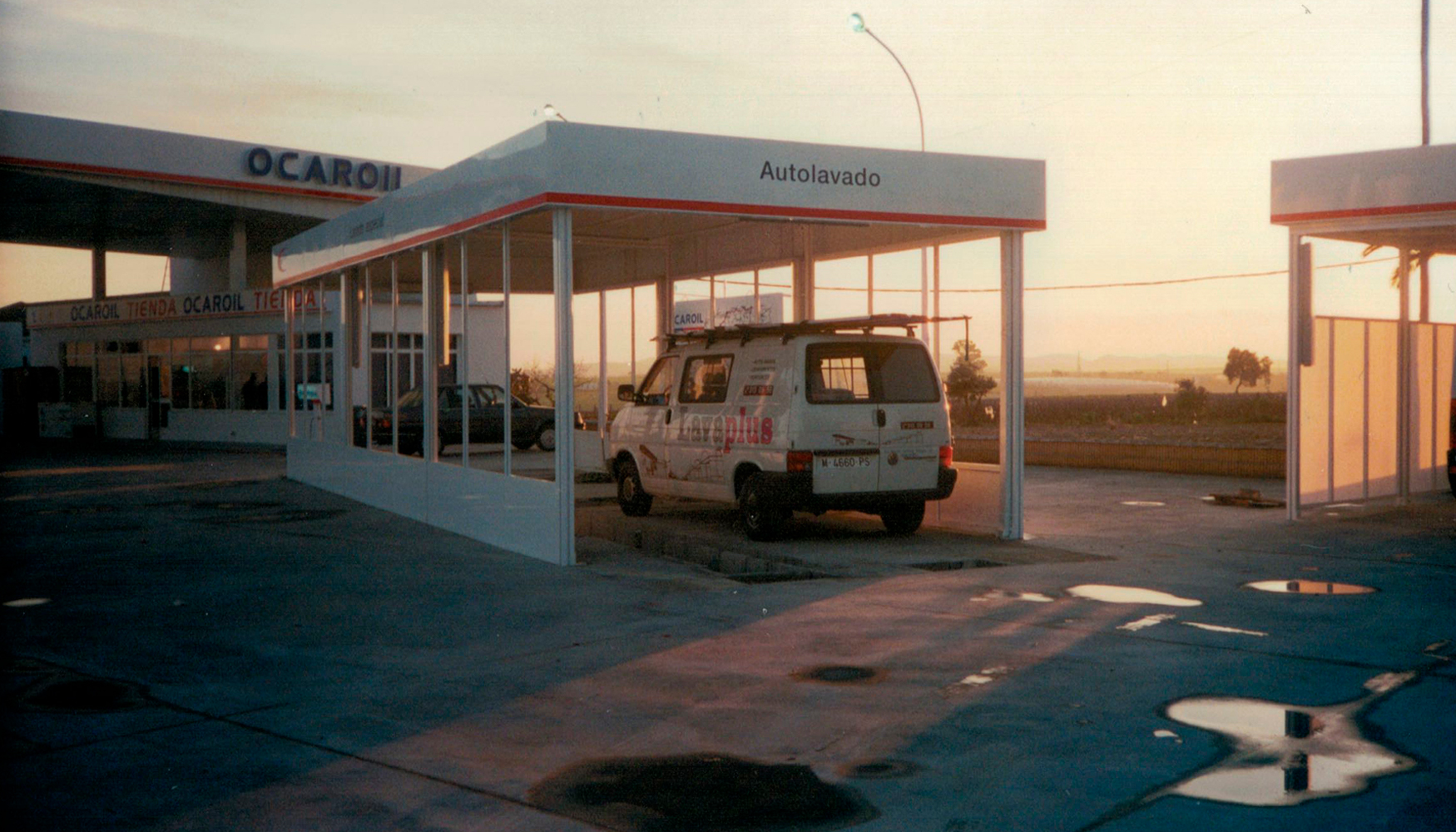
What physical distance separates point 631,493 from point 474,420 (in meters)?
12.1

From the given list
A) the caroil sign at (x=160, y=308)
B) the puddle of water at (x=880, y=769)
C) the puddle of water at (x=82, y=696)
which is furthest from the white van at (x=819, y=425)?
the caroil sign at (x=160, y=308)

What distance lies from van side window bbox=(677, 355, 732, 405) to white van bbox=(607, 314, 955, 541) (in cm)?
2

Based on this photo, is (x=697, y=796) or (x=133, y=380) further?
(x=133, y=380)

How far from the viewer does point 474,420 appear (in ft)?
84.5

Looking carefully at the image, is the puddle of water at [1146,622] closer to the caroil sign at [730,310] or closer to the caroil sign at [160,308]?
the caroil sign at [160,308]

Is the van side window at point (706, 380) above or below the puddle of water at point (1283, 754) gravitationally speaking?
above

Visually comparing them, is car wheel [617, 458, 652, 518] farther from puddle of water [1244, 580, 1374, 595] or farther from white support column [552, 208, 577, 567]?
puddle of water [1244, 580, 1374, 595]

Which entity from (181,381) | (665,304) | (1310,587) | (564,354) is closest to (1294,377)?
(1310,587)

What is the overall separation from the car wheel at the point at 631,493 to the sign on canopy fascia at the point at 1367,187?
771 centimetres

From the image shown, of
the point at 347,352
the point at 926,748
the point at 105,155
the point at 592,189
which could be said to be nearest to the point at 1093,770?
the point at 926,748

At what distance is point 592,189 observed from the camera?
34.5 ft

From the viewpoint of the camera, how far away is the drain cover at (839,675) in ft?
22.0

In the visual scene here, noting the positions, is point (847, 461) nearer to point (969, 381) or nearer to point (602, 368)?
point (602, 368)

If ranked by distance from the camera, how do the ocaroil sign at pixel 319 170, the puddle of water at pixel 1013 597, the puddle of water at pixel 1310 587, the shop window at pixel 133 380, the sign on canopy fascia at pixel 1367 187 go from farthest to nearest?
the shop window at pixel 133 380, the ocaroil sign at pixel 319 170, the sign on canopy fascia at pixel 1367 187, the puddle of water at pixel 1310 587, the puddle of water at pixel 1013 597
